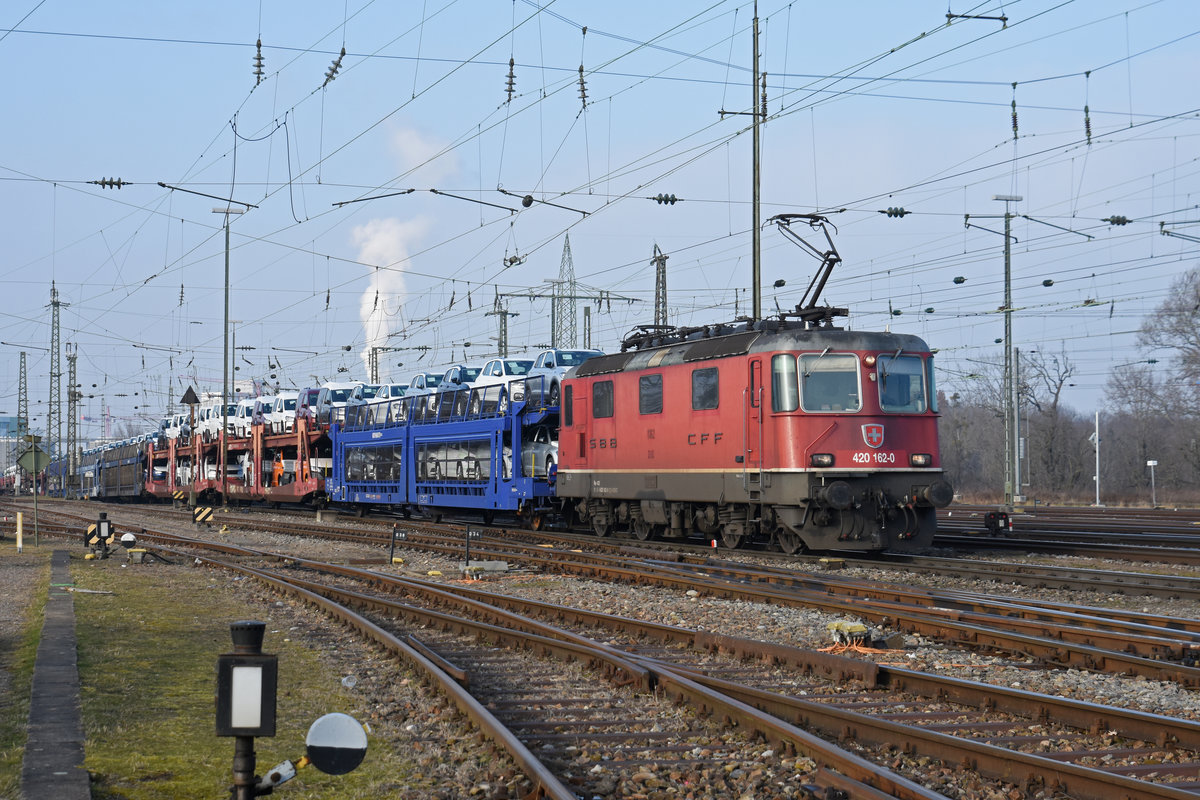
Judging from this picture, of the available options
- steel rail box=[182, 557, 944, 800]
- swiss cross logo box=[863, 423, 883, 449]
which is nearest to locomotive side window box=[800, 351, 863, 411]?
swiss cross logo box=[863, 423, 883, 449]

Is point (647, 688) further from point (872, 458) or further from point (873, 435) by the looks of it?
point (873, 435)

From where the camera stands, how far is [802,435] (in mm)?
19141

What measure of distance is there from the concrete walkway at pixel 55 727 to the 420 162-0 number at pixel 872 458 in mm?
11799

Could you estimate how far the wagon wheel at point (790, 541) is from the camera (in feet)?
66.2

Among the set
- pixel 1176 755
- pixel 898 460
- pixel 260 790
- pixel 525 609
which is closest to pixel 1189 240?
pixel 898 460

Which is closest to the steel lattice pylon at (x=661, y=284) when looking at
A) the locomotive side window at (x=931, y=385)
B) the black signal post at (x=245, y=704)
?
the locomotive side window at (x=931, y=385)

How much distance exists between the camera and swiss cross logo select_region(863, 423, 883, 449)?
19.3 m

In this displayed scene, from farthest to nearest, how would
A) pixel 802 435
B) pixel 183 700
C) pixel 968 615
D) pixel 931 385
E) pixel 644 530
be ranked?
pixel 644 530 → pixel 931 385 → pixel 802 435 → pixel 968 615 → pixel 183 700

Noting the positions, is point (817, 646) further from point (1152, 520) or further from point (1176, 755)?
point (1152, 520)

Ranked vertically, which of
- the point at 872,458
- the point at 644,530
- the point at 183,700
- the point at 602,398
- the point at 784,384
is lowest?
the point at 183,700

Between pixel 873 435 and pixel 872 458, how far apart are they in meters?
0.40

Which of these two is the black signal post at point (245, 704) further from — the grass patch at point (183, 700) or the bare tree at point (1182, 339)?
the bare tree at point (1182, 339)

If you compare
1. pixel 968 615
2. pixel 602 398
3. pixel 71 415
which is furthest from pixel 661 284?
pixel 71 415

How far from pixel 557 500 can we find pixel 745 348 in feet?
34.6
